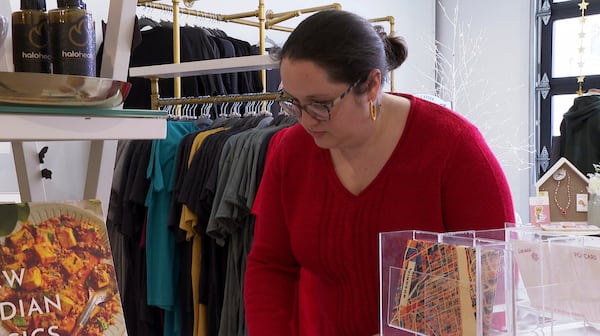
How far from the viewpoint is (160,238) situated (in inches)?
96.3

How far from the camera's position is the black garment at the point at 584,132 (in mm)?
4214

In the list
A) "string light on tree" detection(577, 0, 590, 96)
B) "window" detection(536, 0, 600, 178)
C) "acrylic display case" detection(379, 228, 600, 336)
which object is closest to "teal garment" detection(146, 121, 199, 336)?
"acrylic display case" detection(379, 228, 600, 336)

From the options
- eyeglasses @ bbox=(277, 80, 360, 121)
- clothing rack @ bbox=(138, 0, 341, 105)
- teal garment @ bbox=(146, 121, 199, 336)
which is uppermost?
clothing rack @ bbox=(138, 0, 341, 105)

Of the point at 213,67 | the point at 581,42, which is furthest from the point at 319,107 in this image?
the point at 581,42

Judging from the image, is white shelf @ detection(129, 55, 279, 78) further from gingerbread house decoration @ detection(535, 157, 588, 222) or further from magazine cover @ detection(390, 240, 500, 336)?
magazine cover @ detection(390, 240, 500, 336)

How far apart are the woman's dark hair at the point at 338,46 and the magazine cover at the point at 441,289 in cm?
42

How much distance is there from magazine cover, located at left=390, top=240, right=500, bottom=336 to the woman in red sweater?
0.41m

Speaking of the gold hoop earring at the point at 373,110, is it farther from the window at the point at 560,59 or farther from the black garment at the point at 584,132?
the window at the point at 560,59

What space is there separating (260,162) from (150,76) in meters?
0.67

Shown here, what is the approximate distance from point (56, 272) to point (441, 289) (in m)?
0.50

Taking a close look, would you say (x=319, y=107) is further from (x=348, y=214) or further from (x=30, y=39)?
(x=30, y=39)

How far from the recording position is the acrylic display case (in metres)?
0.78

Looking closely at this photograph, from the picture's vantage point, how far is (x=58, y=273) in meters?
0.90

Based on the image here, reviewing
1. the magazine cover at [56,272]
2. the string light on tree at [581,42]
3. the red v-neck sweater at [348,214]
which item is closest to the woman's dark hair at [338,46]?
the red v-neck sweater at [348,214]
